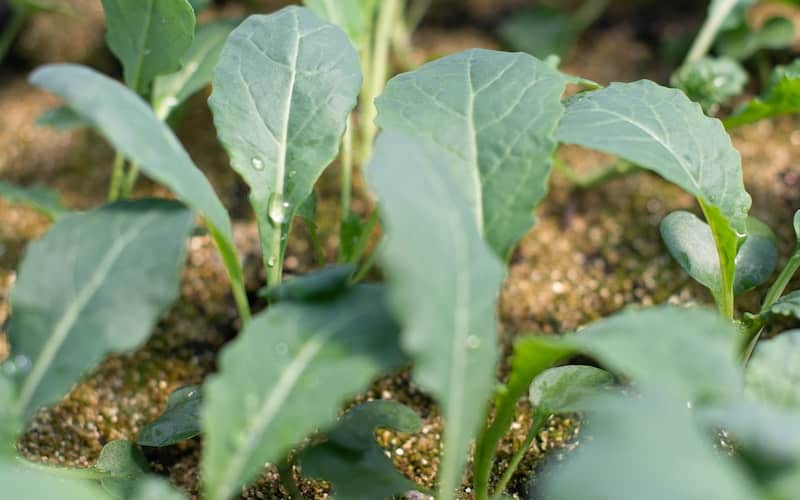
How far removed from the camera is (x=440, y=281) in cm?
59

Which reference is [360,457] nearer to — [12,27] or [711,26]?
[711,26]

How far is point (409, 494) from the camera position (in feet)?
2.72

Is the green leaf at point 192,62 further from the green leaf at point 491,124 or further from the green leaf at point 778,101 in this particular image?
the green leaf at point 778,101

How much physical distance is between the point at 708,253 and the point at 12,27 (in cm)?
134

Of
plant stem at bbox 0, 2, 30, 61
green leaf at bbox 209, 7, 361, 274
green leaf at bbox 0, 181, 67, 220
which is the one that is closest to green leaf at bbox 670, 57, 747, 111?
green leaf at bbox 209, 7, 361, 274

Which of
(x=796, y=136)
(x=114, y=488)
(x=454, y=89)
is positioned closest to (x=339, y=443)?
(x=114, y=488)

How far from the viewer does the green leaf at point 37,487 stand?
0.51m

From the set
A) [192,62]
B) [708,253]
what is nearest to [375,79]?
[192,62]

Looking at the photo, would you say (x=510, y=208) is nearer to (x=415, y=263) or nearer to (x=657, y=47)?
(x=415, y=263)

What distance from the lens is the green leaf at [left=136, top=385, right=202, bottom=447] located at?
0.78 metres

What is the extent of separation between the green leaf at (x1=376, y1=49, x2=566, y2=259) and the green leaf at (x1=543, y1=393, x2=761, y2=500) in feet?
0.84

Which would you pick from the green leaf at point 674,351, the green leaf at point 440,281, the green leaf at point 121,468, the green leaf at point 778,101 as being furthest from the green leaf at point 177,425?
the green leaf at point 778,101

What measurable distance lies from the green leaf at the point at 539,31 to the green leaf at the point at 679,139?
2.27 feet

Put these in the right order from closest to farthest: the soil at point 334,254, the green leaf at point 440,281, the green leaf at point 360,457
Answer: the green leaf at point 440,281 → the green leaf at point 360,457 → the soil at point 334,254
